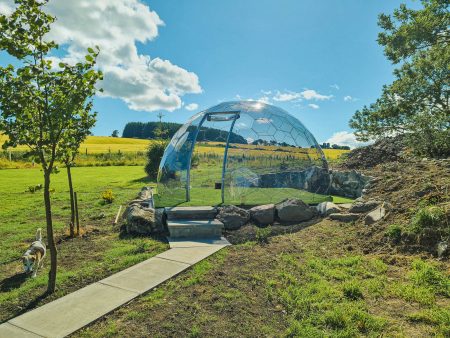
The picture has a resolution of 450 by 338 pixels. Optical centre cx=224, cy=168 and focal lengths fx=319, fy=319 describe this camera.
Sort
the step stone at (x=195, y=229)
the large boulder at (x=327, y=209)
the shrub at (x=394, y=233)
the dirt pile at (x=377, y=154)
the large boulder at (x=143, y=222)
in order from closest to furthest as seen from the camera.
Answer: the shrub at (x=394, y=233) < the step stone at (x=195, y=229) < the large boulder at (x=143, y=222) < the large boulder at (x=327, y=209) < the dirt pile at (x=377, y=154)

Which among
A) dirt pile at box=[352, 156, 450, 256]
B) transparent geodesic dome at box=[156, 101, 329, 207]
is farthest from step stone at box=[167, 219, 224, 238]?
dirt pile at box=[352, 156, 450, 256]

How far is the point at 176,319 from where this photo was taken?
3.65 m

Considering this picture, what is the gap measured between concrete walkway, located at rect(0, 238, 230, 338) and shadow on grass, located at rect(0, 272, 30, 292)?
3.47ft

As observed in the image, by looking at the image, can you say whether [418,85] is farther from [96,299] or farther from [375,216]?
[96,299]

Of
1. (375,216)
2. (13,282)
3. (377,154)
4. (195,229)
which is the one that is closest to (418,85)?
(377,154)

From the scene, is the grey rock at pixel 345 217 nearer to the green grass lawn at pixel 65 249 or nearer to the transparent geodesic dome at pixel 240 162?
the transparent geodesic dome at pixel 240 162

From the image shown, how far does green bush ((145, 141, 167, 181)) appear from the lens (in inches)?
794

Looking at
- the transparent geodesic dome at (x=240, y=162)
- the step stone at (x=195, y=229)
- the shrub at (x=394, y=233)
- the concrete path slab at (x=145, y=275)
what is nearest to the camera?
the concrete path slab at (x=145, y=275)

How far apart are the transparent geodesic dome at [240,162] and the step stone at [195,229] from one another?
1.71 metres

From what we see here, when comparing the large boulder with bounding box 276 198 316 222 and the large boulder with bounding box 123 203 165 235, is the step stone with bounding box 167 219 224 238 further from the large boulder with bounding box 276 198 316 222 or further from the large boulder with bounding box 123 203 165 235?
the large boulder with bounding box 276 198 316 222

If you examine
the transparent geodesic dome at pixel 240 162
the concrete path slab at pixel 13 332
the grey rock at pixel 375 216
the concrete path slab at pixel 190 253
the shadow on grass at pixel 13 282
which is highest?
the transparent geodesic dome at pixel 240 162

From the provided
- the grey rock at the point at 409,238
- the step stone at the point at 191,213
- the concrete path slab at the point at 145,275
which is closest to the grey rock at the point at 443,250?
the grey rock at the point at 409,238

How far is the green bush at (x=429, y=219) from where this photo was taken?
5543 millimetres

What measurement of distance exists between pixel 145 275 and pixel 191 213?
310cm
